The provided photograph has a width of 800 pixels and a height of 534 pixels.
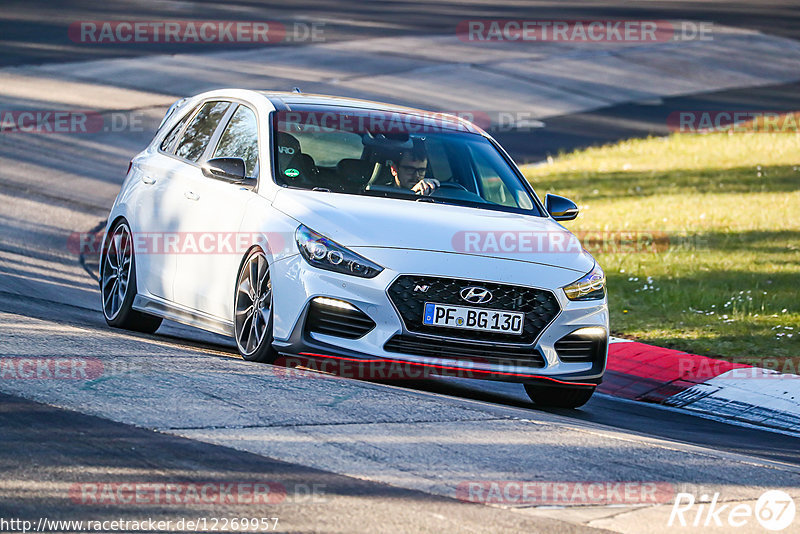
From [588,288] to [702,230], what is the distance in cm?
769

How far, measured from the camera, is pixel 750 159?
20.7 metres

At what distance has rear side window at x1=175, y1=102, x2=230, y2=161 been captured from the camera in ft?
31.1

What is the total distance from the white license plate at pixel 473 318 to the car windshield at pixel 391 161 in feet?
3.86

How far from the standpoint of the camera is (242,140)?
9.03 meters

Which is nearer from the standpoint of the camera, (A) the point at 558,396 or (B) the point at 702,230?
(A) the point at 558,396

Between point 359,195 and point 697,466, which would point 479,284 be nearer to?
point 359,195

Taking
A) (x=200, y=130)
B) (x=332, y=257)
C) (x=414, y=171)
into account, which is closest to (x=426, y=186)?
(x=414, y=171)

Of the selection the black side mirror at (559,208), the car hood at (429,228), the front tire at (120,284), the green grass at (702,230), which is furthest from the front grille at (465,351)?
the green grass at (702,230)

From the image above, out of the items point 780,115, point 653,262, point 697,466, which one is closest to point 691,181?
point 653,262

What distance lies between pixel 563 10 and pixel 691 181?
23.7 meters

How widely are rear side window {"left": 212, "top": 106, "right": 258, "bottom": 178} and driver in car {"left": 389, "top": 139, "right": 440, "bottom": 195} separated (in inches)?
36.2

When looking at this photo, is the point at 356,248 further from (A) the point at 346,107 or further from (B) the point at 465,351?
(A) the point at 346,107

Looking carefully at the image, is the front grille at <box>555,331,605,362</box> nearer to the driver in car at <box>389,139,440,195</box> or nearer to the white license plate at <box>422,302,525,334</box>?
the white license plate at <box>422,302,525,334</box>

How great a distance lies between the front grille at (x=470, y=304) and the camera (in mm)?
7547
